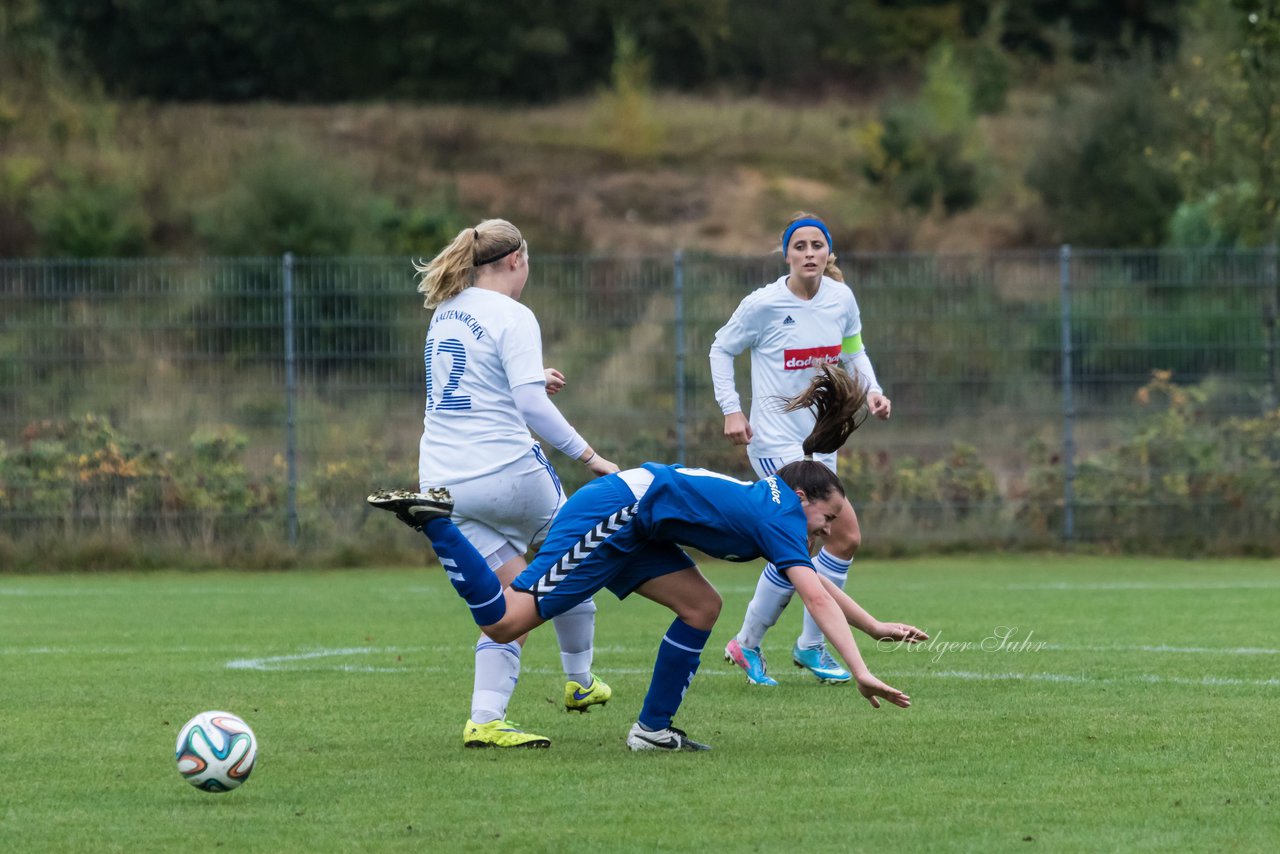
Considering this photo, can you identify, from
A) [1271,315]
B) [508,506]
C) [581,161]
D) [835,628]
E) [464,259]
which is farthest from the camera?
[581,161]

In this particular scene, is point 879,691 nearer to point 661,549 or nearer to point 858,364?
point 661,549

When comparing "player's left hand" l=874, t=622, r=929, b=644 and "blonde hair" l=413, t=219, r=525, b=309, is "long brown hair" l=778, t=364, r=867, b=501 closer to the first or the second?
"player's left hand" l=874, t=622, r=929, b=644

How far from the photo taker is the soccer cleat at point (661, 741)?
264 inches

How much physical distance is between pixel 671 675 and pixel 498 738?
69 centimetres

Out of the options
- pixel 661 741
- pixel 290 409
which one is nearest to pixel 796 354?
pixel 661 741

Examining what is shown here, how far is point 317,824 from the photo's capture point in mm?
5426

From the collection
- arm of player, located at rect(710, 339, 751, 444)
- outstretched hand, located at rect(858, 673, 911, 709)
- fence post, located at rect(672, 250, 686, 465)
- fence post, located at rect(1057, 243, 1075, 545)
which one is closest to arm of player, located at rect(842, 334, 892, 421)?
arm of player, located at rect(710, 339, 751, 444)

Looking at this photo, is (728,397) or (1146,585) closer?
(728,397)

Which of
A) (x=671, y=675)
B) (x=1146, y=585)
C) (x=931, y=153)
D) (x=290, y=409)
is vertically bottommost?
(x=1146, y=585)

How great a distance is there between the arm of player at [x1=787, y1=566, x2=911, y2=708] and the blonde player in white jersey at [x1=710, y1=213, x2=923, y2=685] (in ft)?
8.57

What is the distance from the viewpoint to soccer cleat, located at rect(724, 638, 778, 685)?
8.65 m

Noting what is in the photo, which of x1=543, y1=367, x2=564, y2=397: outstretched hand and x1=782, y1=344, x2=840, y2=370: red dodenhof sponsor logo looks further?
x1=782, y1=344, x2=840, y2=370: red dodenhof sponsor logo

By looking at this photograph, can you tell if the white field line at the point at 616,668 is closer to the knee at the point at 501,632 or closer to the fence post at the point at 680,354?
the knee at the point at 501,632

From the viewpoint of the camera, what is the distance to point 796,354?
9.28m
